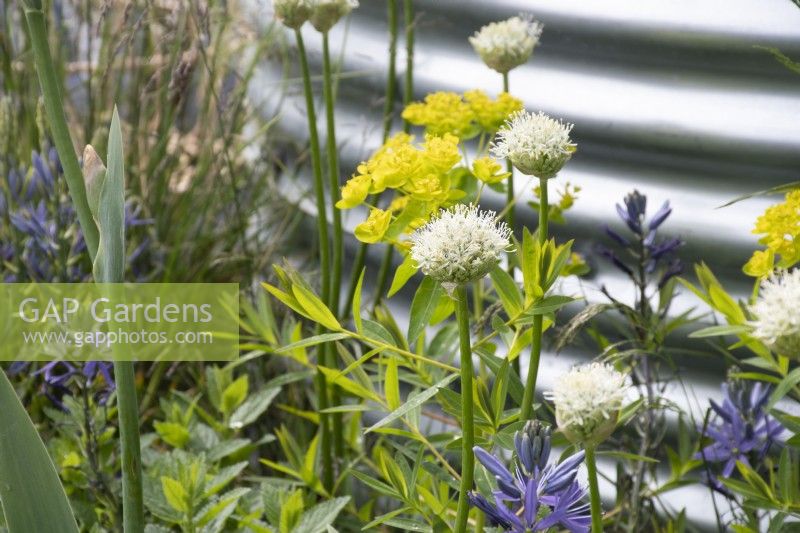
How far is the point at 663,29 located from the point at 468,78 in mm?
360

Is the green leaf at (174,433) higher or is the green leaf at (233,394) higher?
the green leaf at (233,394)

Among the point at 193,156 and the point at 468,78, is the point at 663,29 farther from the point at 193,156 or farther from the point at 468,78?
the point at 193,156

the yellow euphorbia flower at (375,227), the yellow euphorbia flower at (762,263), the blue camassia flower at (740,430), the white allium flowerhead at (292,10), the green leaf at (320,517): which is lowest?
the green leaf at (320,517)

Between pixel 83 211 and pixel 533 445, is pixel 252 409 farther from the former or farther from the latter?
pixel 533 445

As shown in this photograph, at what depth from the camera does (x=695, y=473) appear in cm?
151

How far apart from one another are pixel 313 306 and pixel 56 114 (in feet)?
0.91

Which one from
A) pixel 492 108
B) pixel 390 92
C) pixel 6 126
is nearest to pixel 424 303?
pixel 492 108

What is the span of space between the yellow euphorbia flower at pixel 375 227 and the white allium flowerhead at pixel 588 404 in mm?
273

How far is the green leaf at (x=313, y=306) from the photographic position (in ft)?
3.06

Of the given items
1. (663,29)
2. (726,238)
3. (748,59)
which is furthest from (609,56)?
(726,238)

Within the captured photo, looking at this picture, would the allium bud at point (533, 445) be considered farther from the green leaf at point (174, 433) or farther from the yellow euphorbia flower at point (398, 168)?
the green leaf at point (174, 433)

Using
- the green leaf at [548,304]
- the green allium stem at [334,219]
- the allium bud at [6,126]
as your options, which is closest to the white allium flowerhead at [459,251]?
the green leaf at [548,304]

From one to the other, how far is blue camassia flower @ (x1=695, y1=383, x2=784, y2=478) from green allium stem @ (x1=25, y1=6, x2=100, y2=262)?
2.38 feet

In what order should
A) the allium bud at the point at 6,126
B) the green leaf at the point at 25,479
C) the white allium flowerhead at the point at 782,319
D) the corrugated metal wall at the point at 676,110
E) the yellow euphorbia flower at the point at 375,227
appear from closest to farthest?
the white allium flowerhead at the point at 782,319 → the green leaf at the point at 25,479 → the yellow euphorbia flower at the point at 375,227 → the corrugated metal wall at the point at 676,110 → the allium bud at the point at 6,126
